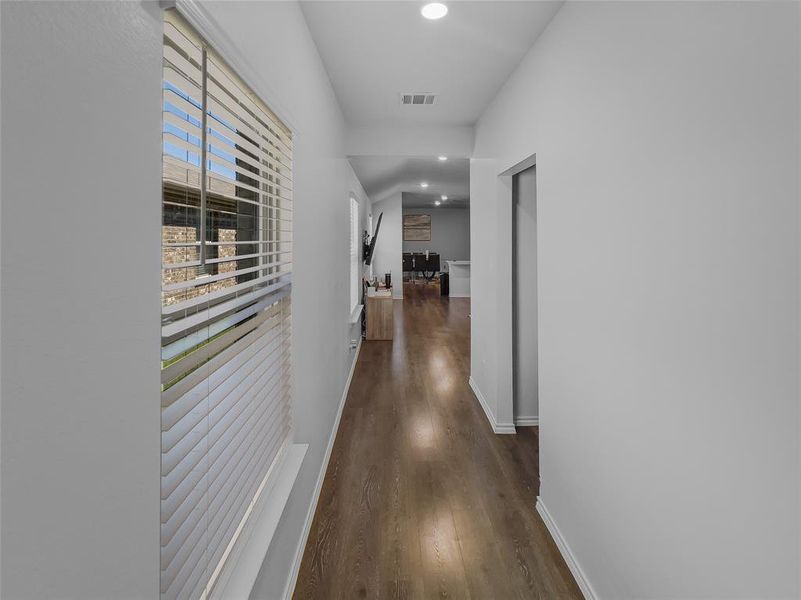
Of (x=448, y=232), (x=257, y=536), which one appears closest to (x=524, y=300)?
(x=257, y=536)

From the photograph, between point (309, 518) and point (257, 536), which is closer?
point (257, 536)

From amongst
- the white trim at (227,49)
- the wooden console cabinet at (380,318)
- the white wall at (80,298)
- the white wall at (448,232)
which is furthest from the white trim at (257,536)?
the white wall at (448,232)

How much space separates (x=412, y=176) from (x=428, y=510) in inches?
256

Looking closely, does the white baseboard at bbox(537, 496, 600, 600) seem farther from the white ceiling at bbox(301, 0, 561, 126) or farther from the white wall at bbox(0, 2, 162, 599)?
the white ceiling at bbox(301, 0, 561, 126)

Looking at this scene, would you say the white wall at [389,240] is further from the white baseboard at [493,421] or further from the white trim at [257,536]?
the white trim at [257,536]

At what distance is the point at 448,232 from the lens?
14.5m

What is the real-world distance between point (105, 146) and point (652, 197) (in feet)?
4.55

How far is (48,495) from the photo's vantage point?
52 centimetres

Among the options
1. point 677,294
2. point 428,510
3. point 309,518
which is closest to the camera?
point 677,294

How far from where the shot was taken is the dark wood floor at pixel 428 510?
181 centimetres

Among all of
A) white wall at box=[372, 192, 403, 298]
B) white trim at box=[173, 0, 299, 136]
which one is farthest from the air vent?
white wall at box=[372, 192, 403, 298]

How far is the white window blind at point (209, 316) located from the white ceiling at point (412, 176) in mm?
3331

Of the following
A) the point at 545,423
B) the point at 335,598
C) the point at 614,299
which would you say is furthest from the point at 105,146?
the point at 545,423

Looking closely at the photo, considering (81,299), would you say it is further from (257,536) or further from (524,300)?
(524,300)
